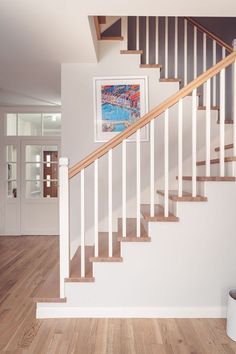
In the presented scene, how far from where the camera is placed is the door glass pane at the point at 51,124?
18.4ft

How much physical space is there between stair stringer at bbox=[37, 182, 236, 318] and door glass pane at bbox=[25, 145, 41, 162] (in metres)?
3.69

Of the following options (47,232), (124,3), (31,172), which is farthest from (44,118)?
(124,3)

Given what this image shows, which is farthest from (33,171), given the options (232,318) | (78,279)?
(232,318)

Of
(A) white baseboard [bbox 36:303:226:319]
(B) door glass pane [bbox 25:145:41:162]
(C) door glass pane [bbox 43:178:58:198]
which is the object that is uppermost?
(B) door glass pane [bbox 25:145:41:162]

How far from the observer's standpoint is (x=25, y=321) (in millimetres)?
2336

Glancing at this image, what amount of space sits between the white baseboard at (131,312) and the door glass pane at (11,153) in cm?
381

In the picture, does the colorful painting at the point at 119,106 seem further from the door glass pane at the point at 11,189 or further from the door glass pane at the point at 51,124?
the door glass pane at the point at 11,189

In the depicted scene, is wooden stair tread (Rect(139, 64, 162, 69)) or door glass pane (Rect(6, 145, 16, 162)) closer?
wooden stair tread (Rect(139, 64, 162, 69))

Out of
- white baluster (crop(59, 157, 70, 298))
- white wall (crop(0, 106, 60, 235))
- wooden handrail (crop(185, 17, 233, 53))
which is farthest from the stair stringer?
white wall (crop(0, 106, 60, 235))

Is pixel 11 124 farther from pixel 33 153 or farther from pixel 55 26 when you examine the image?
pixel 55 26

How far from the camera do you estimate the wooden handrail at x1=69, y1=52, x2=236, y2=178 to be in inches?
90.9

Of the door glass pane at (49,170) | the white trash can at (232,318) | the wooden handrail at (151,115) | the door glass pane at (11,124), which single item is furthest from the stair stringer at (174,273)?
the door glass pane at (11,124)

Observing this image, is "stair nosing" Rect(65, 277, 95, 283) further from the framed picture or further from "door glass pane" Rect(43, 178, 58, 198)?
"door glass pane" Rect(43, 178, 58, 198)

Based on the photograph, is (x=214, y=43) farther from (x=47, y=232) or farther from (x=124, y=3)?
(x=47, y=232)
